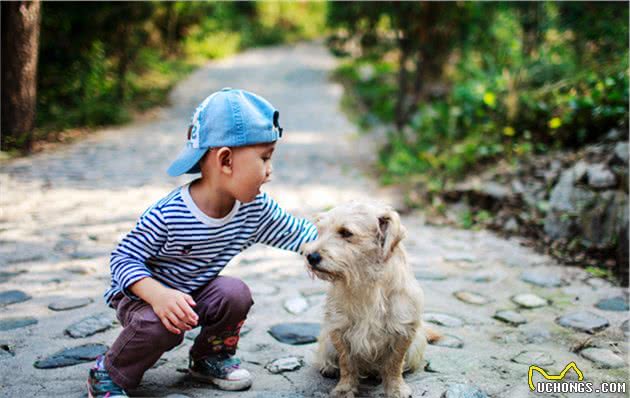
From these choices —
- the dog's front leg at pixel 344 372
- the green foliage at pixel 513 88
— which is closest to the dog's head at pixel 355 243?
the dog's front leg at pixel 344 372

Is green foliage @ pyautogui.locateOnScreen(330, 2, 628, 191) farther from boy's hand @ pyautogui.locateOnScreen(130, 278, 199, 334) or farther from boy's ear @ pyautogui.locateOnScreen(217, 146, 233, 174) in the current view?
boy's hand @ pyautogui.locateOnScreen(130, 278, 199, 334)

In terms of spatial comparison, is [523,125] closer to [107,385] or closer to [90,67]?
[107,385]

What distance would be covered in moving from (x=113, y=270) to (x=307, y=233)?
97 cm

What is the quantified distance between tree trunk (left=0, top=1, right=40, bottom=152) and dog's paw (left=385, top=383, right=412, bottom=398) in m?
7.24

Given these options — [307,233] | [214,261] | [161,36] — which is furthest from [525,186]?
[161,36]

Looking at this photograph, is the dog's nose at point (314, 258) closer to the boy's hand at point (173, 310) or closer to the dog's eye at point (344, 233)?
the dog's eye at point (344, 233)

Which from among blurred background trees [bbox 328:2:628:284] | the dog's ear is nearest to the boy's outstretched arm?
the dog's ear

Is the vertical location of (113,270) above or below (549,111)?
below

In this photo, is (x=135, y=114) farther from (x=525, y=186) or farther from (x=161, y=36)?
(x=525, y=186)

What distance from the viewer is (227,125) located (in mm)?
2492

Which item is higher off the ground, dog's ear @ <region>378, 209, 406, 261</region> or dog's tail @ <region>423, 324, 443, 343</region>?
dog's ear @ <region>378, 209, 406, 261</region>

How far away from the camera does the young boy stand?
247 centimetres

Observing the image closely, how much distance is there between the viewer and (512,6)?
8789 mm

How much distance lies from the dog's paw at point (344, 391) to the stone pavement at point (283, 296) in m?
0.10
